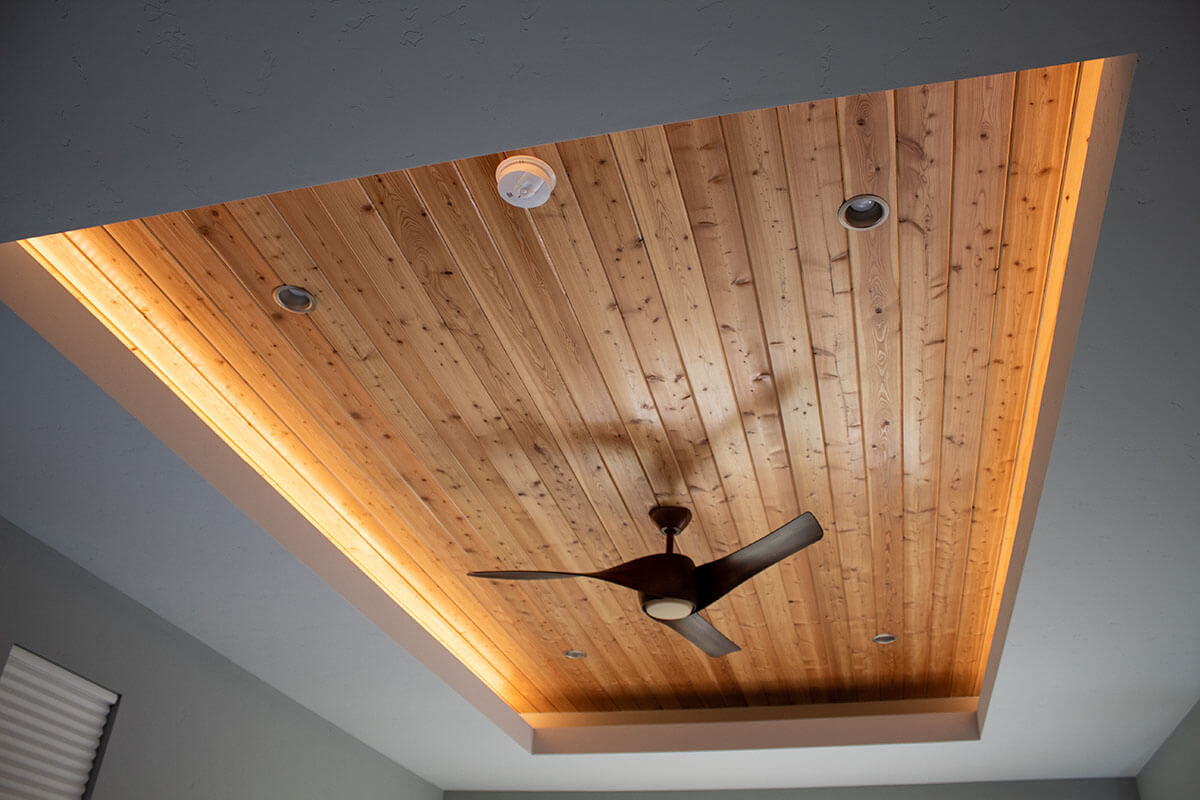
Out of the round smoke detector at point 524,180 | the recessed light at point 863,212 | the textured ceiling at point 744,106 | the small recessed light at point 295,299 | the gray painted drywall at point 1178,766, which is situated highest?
the small recessed light at point 295,299

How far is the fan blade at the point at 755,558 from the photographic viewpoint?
255cm

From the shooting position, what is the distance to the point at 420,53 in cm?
143

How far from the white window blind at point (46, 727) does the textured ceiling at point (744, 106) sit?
1.12 feet

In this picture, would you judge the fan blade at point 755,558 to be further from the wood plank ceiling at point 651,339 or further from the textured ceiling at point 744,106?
the textured ceiling at point 744,106

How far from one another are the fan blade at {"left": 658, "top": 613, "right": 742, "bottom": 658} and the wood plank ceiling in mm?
306

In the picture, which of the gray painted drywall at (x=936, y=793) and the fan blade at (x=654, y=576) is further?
the gray painted drywall at (x=936, y=793)

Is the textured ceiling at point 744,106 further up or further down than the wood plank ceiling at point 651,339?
further down

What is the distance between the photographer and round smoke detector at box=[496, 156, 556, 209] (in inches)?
75.8

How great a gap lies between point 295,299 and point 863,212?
55.6 inches

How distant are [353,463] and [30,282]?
3.77ft

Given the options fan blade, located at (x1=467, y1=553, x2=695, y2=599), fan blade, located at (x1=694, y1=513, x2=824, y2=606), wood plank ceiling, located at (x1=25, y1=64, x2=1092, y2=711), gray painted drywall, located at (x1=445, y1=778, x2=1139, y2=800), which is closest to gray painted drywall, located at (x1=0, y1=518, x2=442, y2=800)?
wood plank ceiling, located at (x1=25, y1=64, x2=1092, y2=711)

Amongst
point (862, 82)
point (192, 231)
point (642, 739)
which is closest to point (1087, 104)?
point (862, 82)

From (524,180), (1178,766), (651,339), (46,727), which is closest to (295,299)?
(524,180)

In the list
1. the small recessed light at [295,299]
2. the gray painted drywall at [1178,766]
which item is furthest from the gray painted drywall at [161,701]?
the gray painted drywall at [1178,766]
